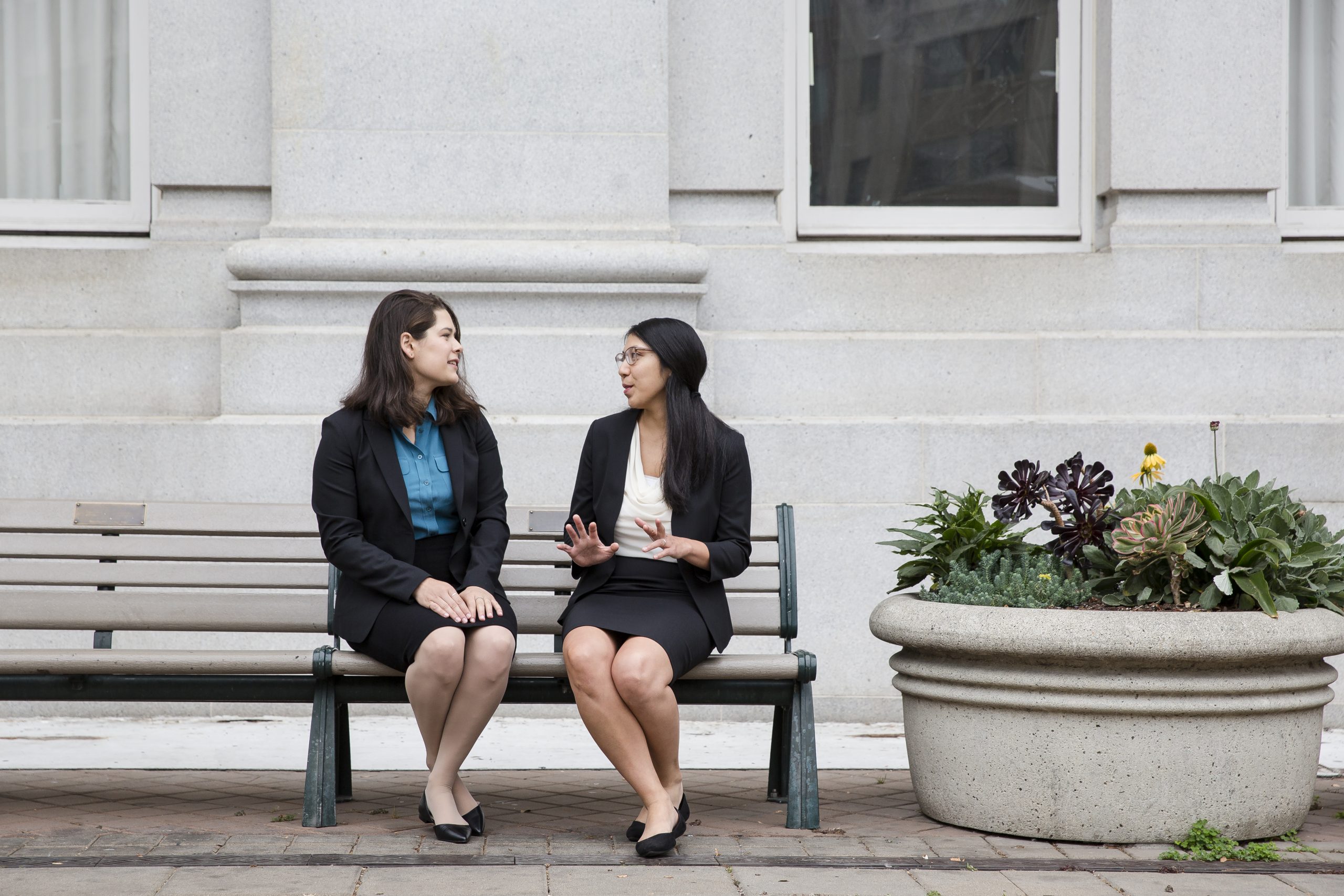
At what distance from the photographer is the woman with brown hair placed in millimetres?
4027

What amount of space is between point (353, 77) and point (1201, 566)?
4030 millimetres

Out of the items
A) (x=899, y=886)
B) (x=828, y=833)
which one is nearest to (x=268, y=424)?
(x=828, y=833)

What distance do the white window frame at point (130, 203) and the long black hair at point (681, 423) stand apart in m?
3.37

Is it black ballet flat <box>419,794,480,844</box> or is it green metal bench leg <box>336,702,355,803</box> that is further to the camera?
green metal bench leg <box>336,702,355,803</box>

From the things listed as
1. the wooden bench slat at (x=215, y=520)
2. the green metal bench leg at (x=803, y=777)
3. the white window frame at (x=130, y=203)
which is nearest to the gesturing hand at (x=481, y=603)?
the wooden bench slat at (x=215, y=520)

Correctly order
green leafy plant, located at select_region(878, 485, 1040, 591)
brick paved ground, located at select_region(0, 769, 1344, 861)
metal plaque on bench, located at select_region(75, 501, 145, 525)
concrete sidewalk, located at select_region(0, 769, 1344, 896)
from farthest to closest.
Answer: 1. metal plaque on bench, located at select_region(75, 501, 145, 525)
2. green leafy plant, located at select_region(878, 485, 1040, 591)
3. brick paved ground, located at select_region(0, 769, 1344, 861)
4. concrete sidewalk, located at select_region(0, 769, 1344, 896)

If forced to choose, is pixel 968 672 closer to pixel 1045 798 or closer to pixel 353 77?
pixel 1045 798

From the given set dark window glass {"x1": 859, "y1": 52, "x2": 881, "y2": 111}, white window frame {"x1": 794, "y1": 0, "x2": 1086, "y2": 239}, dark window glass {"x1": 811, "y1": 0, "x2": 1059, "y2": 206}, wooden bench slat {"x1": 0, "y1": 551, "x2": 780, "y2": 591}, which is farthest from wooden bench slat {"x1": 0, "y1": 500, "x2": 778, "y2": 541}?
dark window glass {"x1": 859, "y1": 52, "x2": 881, "y2": 111}

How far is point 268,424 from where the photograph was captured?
586cm

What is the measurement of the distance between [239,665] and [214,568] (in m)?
0.61

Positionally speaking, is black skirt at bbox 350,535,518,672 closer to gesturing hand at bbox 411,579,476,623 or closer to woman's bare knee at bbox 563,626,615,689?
gesturing hand at bbox 411,579,476,623

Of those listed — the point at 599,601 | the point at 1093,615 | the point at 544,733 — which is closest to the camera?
the point at 1093,615

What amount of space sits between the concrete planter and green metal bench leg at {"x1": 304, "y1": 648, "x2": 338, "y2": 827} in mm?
1756

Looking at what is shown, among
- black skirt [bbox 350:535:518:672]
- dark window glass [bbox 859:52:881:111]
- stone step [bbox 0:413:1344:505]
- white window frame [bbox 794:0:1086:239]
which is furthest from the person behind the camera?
dark window glass [bbox 859:52:881:111]
